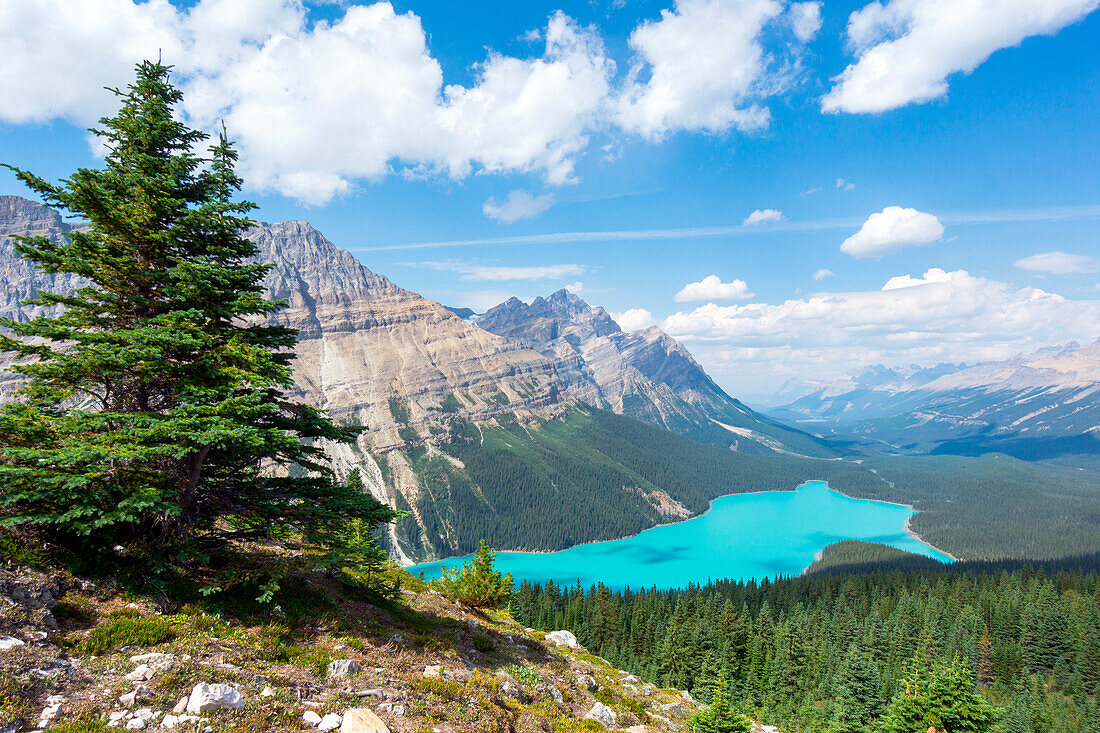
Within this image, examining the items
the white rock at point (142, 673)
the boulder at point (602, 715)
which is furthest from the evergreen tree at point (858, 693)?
the white rock at point (142, 673)

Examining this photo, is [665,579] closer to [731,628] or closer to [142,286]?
[731,628]

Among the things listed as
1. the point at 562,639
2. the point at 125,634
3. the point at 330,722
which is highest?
the point at 125,634

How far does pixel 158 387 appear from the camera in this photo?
52.4 feet

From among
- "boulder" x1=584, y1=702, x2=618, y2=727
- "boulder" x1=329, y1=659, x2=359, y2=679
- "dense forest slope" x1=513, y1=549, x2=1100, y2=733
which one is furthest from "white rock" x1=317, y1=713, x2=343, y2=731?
"dense forest slope" x1=513, y1=549, x2=1100, y2=733

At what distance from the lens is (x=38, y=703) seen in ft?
27.2

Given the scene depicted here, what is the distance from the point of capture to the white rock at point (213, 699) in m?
9.34

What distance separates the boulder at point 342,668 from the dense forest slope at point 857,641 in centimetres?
4939

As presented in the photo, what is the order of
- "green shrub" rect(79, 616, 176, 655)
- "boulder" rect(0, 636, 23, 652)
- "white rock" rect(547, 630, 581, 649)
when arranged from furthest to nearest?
"white rock" rect(547, 630, 581, 649), "green shrub" rect(79, 616, 176, 655), "boulder" rect(0, 636, 23, 652)

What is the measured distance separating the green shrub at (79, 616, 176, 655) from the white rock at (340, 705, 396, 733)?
5.55 meters

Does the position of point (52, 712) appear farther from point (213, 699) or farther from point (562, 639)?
point (562, 639)

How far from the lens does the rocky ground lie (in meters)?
8.97

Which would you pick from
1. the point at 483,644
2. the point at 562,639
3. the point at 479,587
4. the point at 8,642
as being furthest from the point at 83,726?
the point at 562,639

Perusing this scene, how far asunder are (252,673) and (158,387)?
10.5 m

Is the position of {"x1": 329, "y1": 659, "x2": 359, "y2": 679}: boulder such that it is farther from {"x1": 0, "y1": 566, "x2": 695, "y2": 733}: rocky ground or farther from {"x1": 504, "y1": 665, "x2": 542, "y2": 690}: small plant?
{"x1": 504, "y1": 665, "x2": 542, "y2": 690}: small plant
